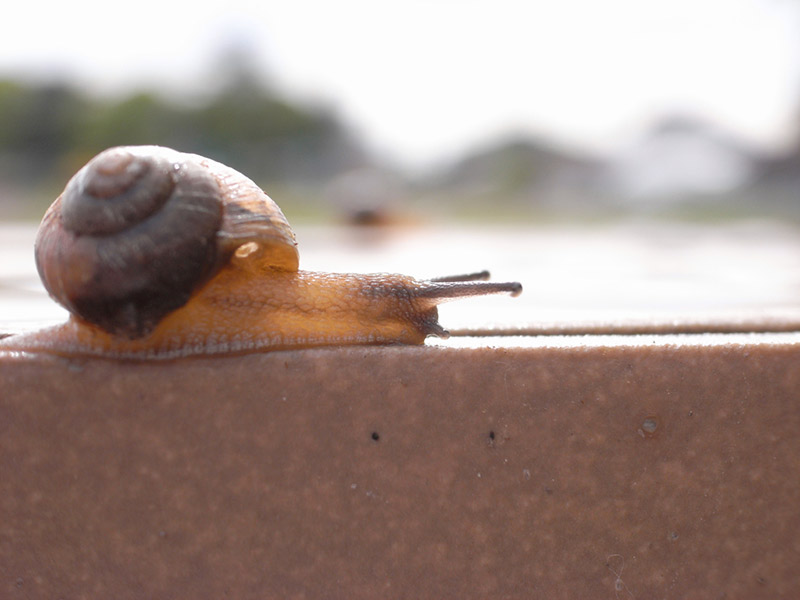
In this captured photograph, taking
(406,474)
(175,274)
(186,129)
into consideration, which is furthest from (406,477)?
(186,129)

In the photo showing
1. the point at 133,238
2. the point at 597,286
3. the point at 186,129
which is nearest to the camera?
the point at 133,238

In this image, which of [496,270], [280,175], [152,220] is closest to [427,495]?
[152,220]

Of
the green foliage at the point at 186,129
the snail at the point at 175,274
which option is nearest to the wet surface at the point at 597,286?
the snail at the point at 175,274

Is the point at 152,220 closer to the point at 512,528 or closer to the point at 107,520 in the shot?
the point at 107,520

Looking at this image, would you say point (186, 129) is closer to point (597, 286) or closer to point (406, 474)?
point (597, 286)

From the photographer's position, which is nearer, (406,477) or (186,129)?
(406,477)

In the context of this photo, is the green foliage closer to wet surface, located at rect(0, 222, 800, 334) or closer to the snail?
wet surface, located at rect(0, 222, 800, 334)
